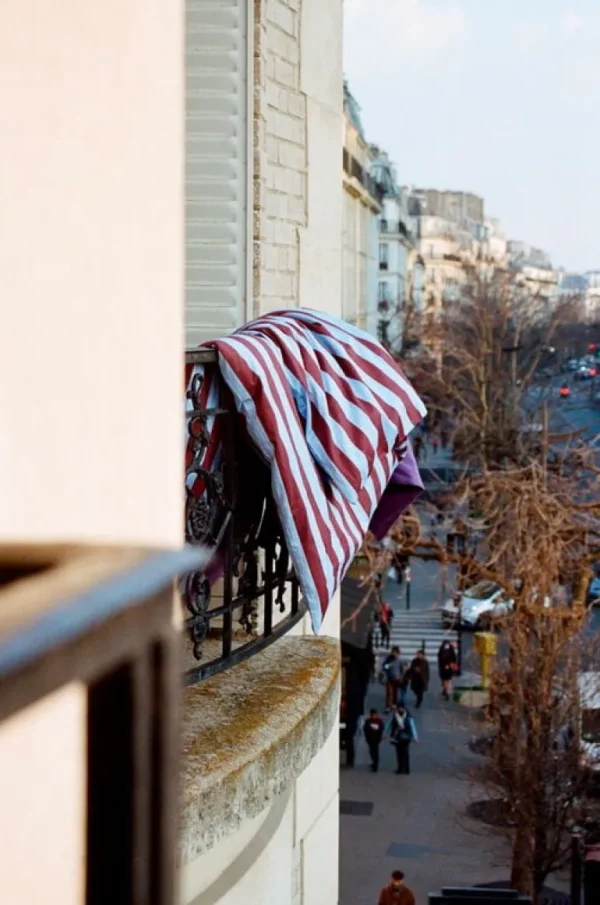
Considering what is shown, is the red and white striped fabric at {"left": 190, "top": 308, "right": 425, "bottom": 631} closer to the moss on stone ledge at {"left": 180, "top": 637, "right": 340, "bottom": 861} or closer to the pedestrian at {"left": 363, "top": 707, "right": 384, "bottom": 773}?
the moss on stone ledge at {"left": 180, "top": 637, "right": 340, "bottom": 861}

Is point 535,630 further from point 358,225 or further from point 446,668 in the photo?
point 358,225

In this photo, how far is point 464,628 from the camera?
33.0m

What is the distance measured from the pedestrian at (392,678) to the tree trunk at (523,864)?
8.79 meters

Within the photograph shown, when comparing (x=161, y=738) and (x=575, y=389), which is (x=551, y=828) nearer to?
(x=161, y=738)

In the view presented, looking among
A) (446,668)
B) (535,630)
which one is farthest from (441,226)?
(535,630)

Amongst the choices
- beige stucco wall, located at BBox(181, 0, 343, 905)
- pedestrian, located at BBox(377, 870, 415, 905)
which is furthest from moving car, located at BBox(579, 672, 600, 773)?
beige stucco wall, located at BBox(181, 0, 343, 905)

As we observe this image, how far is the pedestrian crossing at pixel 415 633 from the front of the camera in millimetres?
34594

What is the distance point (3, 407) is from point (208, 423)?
3.71 m

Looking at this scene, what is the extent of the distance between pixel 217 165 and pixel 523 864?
1267 cm

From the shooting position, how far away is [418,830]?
831 inches

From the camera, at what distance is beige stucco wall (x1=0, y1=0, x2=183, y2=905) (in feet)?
3.76

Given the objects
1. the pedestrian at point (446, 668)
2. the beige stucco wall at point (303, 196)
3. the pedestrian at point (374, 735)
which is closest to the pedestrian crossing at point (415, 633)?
the pedestrian at point (446, 668)

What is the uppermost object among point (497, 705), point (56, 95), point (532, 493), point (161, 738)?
point (56, 95)

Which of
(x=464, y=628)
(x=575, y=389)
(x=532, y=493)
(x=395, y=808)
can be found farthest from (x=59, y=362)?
(x=575, y=389)
